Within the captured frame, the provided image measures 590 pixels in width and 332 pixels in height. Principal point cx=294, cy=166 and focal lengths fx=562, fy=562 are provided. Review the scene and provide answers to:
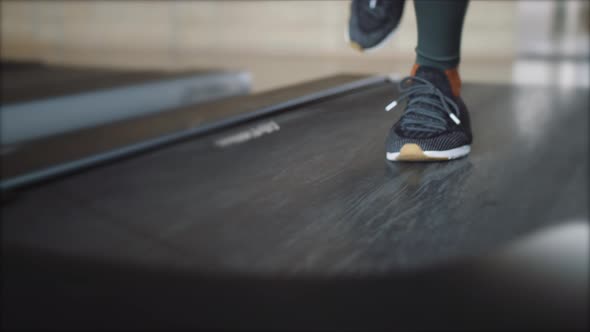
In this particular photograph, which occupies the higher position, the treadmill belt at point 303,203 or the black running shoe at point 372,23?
the black running shoe at point 372,23

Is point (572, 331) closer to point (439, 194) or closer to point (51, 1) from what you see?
point (439, 194)

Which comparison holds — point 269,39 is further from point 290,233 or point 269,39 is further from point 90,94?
point 290,233

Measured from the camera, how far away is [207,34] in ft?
16.7

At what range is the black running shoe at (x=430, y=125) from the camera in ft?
3.18

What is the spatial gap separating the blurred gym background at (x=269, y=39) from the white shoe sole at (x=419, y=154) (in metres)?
1.67

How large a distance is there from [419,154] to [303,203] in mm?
275

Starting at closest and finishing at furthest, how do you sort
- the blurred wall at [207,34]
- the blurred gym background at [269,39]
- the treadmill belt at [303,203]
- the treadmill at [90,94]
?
the treadmill belt at [303,203] → the treadmill at [90,94] → the blurred gym background at [269,39] → the blurred wall at [207,34]

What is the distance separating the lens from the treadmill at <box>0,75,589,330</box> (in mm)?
528

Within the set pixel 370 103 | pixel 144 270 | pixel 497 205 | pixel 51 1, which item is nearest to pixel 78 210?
pixel 144 270

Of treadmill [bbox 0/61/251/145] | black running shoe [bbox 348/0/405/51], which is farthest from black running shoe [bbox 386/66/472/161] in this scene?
treadmill [bbox 0/61/251/145]

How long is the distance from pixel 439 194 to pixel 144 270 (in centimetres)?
44

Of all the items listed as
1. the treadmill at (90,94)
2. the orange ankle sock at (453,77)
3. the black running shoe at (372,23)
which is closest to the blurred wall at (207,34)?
the treadmill at (90,94)

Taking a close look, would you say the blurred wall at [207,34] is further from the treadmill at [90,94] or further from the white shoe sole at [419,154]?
the white shoe sole at [419,154]

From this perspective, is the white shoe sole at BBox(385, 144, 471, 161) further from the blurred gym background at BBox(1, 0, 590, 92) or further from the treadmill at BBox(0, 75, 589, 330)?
the blurred gym background at BBox(1, 0, 590, 92)
